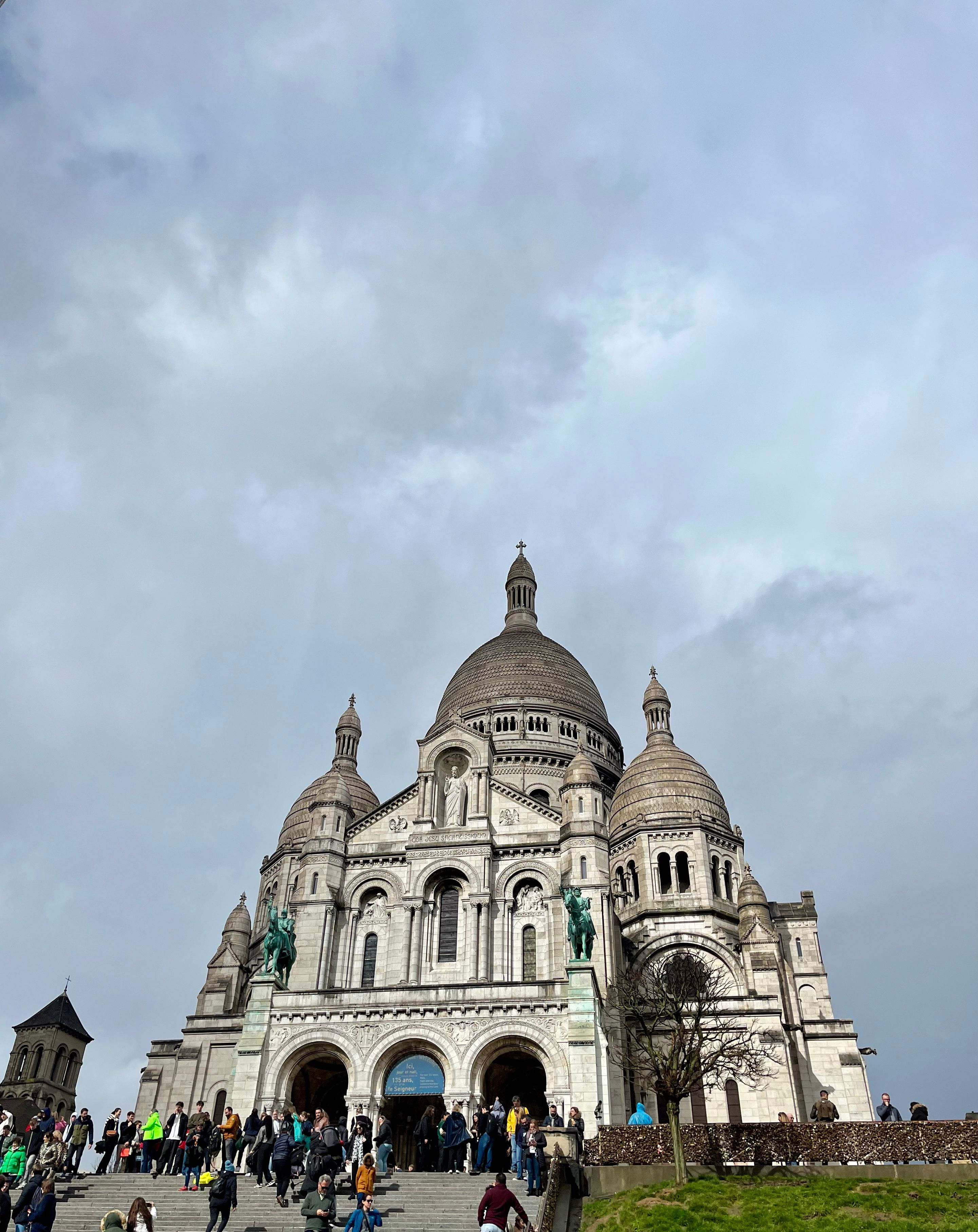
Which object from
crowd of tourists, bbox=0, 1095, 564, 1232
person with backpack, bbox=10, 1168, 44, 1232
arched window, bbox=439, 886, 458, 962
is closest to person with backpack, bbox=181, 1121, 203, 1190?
crowd of tourists, bbox=0, 1095, 564, 1232

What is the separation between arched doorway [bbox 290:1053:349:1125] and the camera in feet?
127

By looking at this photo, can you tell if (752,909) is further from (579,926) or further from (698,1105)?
(579,926)

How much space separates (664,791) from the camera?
5462 cm

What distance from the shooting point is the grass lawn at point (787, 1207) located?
67.5ft

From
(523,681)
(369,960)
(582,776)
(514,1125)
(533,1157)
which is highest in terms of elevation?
(523,681)

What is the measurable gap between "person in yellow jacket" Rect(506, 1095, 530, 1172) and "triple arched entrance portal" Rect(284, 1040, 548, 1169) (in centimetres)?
567

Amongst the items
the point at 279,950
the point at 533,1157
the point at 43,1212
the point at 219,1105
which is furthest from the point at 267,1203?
the point at 219,1105

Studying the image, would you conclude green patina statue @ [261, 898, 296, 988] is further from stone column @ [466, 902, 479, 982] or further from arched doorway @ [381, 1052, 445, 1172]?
stone column @ [466, 902, 479, 982]

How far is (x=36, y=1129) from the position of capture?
27.0m

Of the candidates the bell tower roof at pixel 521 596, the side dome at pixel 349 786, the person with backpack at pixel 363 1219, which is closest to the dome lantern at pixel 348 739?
the side dome at pixel 349 786

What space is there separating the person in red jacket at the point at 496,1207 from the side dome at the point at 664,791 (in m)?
38.8

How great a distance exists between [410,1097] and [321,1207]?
22617 mm

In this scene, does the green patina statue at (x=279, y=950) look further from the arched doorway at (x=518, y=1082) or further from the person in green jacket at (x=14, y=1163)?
the person in green jacket at (x=14, y=1163)

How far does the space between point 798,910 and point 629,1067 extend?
17.6 m
